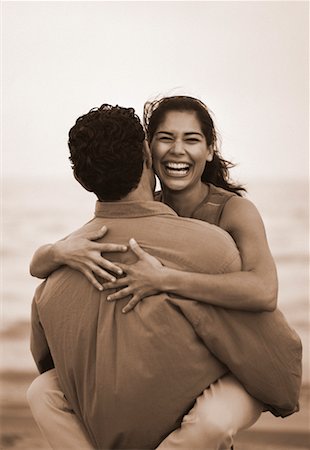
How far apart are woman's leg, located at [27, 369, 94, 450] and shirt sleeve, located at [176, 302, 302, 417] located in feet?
1.39

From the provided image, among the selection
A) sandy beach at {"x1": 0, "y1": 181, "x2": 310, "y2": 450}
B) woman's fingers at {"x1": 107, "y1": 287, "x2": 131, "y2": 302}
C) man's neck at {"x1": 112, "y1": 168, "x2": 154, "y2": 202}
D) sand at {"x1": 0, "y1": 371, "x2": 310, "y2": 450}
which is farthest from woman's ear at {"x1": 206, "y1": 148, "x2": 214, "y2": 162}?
sandy beach at {"x1": 0, "y1": 181, "x2": 310, "y2": 450}

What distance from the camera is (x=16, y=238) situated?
6.66m

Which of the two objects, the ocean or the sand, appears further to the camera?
the ocean

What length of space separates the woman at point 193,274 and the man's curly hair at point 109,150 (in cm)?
13

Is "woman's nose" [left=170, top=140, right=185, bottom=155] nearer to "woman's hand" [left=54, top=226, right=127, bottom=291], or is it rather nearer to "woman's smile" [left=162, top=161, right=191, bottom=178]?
"woman's smile" [left=162, top=161, right=191, bottom=178]

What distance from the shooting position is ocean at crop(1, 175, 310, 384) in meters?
6.36

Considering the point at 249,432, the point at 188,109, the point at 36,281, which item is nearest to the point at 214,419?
the point at 188,109

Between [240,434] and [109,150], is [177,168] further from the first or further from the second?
[240,434]

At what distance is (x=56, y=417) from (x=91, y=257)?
443mm

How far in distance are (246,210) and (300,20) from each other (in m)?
4.61

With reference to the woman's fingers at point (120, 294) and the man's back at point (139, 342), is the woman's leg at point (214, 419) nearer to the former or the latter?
the man's back at point (139, 342)

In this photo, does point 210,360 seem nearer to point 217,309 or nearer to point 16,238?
point 217,309

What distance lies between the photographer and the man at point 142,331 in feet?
5.94

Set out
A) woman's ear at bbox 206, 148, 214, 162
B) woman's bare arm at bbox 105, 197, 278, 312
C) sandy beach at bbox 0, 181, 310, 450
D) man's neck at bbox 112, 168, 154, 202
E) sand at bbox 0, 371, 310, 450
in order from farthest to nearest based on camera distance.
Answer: sandy beach at bbox 0, 181, 310, 450 < sand at bbox 0, 371, 310, 450 < woman's ear at bbox 206, 148, 214, 162 < man's neck at bbox 112, 168, 154, 202 < woman's bare arm at bbox 105, 197, 278, 312
